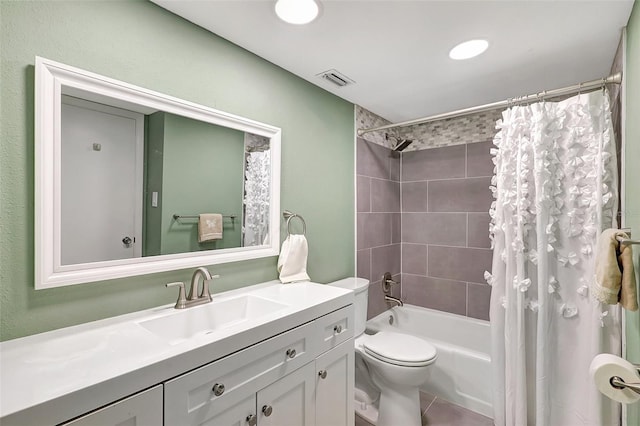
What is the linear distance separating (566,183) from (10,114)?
244 centimetres

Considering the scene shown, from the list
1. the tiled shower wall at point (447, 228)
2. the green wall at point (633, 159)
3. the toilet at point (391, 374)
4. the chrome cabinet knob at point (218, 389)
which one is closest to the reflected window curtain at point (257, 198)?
the toilet at point (391, 374)

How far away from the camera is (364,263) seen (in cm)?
256

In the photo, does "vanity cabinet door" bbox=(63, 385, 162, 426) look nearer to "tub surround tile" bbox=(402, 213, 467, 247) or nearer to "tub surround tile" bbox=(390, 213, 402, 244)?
"tub surround tile" bbox=(390, 213, 402, 244)

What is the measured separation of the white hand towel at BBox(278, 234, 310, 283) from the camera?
1790 mm

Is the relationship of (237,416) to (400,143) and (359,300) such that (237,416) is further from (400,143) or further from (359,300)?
(400,143)

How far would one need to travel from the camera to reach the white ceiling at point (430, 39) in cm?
Answer: 131

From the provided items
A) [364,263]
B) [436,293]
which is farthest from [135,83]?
[436,293]

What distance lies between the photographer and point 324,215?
2.16 metres

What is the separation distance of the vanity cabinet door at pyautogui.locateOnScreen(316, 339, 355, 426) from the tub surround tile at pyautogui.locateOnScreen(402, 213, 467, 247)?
1.67m

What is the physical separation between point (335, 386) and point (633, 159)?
171cm

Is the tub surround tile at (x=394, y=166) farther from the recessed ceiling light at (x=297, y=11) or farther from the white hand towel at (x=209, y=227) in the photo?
the white hand towel at (x=209, y=227)

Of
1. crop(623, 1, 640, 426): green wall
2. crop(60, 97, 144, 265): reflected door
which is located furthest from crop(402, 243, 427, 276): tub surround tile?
crop(60, 97, 144, 265): reflected door

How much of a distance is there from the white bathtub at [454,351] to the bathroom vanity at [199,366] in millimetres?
993

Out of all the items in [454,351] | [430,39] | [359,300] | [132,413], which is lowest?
[454,351]
